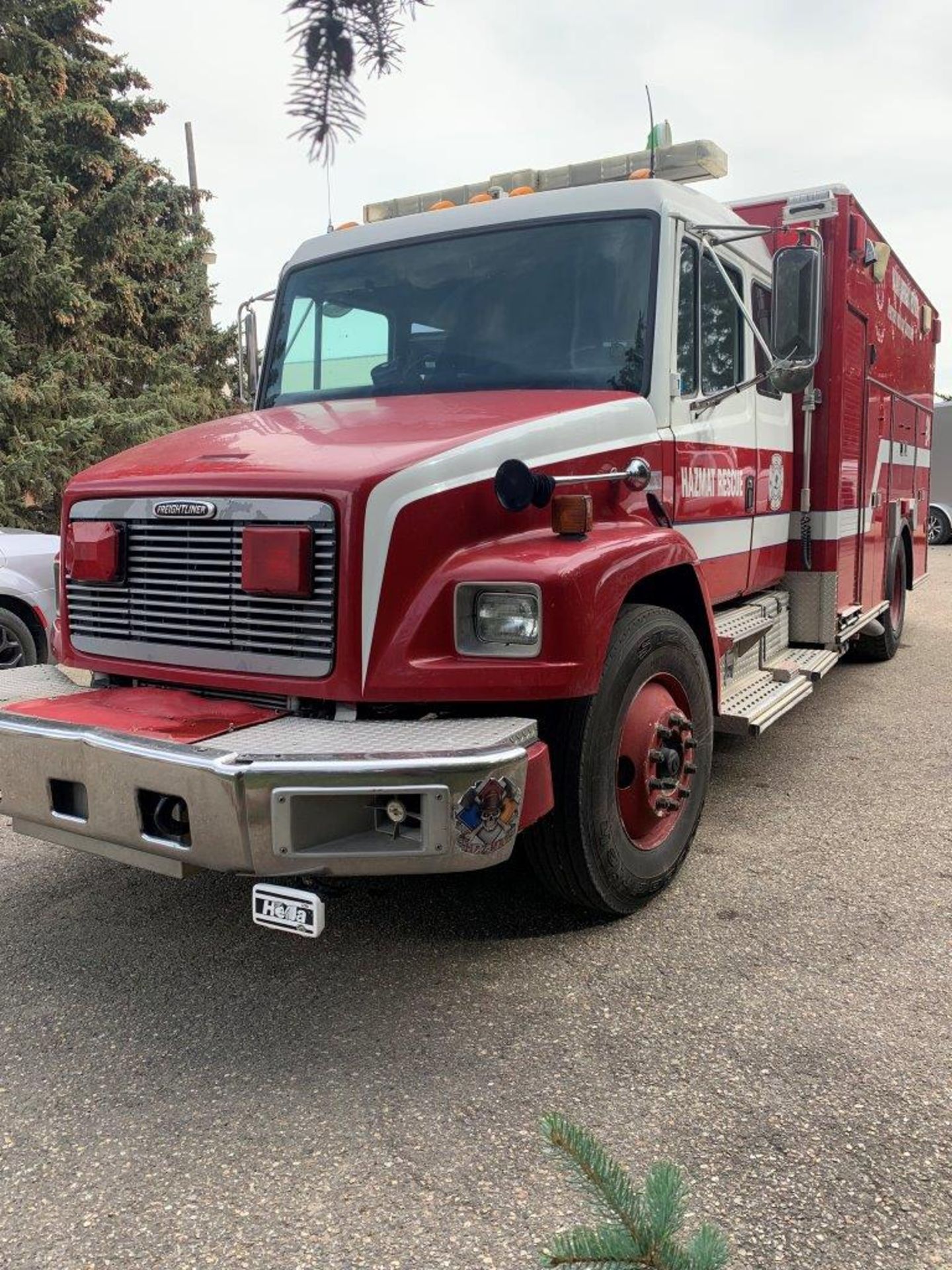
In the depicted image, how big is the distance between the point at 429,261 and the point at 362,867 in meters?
2.66

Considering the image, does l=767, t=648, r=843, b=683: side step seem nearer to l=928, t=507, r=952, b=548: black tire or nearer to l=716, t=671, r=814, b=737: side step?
l=716, t=671, r=814, b=737: side step

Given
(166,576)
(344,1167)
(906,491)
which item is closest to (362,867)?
(344,1167)

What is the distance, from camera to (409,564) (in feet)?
9.96

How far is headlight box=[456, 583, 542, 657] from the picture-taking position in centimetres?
300

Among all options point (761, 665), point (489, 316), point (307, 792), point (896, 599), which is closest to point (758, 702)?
point (761, 665)

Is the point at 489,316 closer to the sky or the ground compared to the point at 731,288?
closer to the ground

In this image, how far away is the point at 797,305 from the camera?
3.94 m

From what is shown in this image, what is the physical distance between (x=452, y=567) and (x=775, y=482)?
282 centimetres

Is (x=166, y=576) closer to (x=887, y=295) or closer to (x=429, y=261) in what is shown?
(x=429, y=261)

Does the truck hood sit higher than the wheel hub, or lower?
higher

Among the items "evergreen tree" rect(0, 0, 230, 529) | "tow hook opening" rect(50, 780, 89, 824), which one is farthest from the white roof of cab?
"evergreen tree" rect(0, 0, 230, 529)

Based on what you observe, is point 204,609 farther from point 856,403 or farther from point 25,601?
point 856,403

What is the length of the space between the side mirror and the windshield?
0.48m

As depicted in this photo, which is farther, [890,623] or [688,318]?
[890,623]
